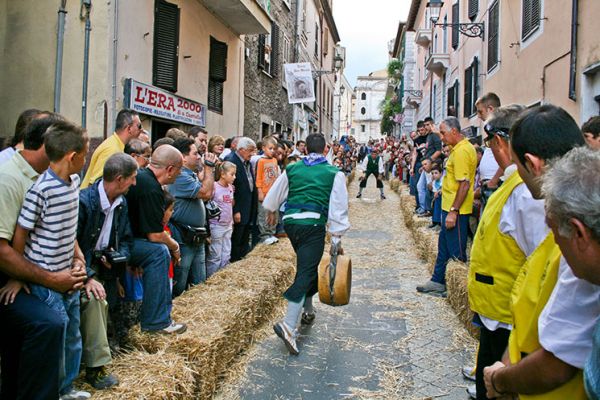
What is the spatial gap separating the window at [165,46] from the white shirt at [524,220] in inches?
327

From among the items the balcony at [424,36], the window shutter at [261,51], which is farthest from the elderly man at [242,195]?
the balcony at [424,36]

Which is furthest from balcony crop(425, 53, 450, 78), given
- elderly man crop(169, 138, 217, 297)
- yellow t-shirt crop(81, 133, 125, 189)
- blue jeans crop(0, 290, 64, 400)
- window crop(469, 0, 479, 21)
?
blue jeans crop(0, 290, 64, 400)

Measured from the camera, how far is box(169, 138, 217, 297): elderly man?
18.4 feet

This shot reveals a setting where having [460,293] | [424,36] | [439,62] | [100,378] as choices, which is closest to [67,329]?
[100,378]

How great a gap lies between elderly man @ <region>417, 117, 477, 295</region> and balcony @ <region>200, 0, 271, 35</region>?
7.48 metres

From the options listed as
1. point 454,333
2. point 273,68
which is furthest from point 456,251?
point 273,68

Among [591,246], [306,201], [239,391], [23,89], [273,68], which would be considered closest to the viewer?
[591,246]

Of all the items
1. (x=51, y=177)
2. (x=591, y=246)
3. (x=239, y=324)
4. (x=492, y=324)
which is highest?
(x=51, y=177)

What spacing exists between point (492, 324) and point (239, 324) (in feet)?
7.63

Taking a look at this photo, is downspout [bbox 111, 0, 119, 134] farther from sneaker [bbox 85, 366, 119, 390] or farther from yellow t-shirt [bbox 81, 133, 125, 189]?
sneaker [bbox 85, 366, 119, 390]

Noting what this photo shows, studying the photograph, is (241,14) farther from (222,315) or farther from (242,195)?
(222,315)

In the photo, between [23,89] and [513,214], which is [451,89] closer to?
[23,89]

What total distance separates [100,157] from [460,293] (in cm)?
387

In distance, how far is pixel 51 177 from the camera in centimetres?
289
